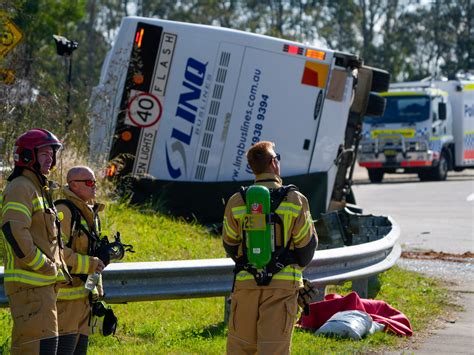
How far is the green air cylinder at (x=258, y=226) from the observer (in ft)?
19.7

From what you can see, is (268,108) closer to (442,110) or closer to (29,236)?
(29,236)

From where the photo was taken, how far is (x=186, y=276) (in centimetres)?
783

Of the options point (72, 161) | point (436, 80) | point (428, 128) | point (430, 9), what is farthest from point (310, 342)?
point (430, 9)

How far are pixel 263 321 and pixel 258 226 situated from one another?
527 millimetres

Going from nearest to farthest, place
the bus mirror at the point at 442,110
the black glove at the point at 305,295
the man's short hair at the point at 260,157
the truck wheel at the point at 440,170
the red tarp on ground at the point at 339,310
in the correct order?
1. the man's short hair at the point at 260,157
2. the black glove at the point at 305,295
3. the red tarp on ground at the point at 339,310
4. the bus mirror at the point at 442,110
5. the truck wheel at the point at 440,170

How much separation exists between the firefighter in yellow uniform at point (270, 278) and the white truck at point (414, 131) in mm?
24959

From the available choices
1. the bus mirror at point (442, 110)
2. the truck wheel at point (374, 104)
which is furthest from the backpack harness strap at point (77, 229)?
the bus mirror at point (442, 110)

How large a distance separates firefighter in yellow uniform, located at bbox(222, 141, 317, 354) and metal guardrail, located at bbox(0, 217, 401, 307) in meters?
1.41

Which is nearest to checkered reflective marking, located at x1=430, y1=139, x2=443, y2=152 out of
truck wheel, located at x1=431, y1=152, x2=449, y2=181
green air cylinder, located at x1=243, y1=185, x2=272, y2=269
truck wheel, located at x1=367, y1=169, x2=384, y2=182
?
truck wheel, located at x1=431, y1=152, x2=449, y2=181

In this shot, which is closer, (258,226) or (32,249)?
(32,249)

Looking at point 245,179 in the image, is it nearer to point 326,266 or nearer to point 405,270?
point 405,270

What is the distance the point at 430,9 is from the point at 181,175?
5287 cm

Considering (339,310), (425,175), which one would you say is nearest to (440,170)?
(425,175)

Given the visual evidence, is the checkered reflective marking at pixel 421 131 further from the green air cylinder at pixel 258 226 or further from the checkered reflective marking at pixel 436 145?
the green air cylinder at pixel 258 226
